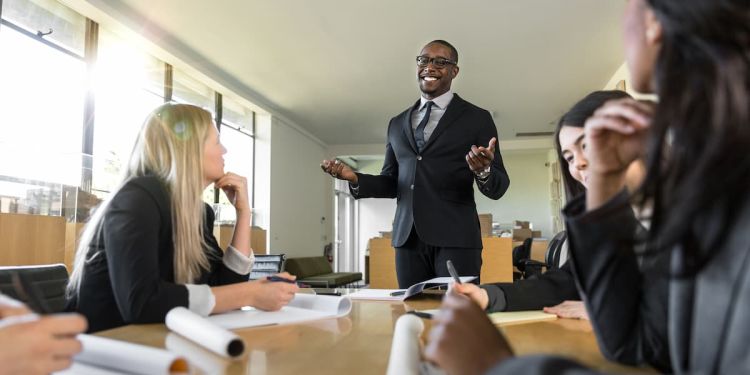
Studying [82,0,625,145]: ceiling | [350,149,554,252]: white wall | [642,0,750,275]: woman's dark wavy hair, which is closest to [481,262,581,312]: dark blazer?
[642,0,750,275]: woman's dark wavy hair

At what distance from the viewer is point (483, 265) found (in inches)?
162

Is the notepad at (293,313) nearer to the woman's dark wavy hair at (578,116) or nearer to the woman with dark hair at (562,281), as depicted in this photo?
the woman with dark hair at (562,281)

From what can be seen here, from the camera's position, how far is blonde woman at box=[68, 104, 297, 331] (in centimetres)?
109

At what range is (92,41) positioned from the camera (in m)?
4.55

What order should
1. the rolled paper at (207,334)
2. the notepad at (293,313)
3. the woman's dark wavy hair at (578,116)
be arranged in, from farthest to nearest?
the woman's dark wavy hair at (578,116), the notepad at (293,313), the rolled paper at (207,334)

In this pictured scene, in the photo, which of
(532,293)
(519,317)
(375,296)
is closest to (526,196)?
(375,296)

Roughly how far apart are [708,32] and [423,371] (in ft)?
1.54

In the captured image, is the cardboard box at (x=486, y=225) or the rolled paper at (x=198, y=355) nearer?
the rolled paper at (x=198, y=355)


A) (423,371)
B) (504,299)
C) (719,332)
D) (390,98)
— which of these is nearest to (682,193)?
(719,332)

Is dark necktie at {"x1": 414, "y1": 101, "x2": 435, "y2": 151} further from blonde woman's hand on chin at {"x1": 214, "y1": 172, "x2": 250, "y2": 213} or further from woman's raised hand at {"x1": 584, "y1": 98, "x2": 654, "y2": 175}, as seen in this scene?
woman's raised hand at {"x1": 584, "y1": 98, "x2": 654, "y2": 175}

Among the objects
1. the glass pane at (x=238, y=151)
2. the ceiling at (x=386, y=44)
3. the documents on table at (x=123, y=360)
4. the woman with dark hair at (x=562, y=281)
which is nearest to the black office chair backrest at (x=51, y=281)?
the documents on table at (x=123, y=360)

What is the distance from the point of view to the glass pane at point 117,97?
15.1ft

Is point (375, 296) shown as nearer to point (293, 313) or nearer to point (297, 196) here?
point (293, 313)

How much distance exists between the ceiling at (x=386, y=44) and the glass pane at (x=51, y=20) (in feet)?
1.04
